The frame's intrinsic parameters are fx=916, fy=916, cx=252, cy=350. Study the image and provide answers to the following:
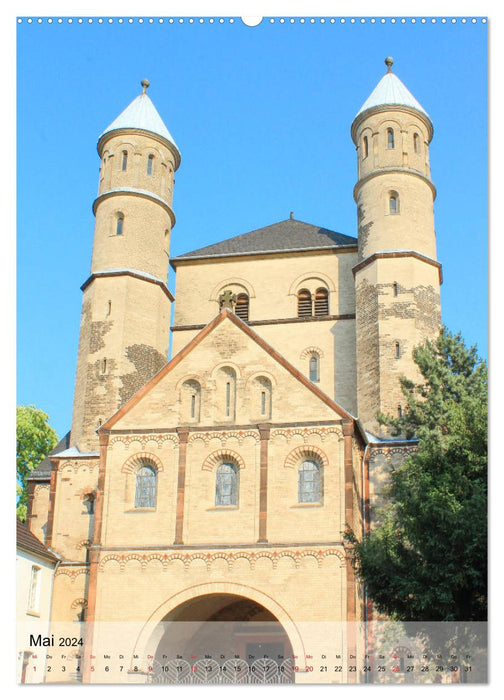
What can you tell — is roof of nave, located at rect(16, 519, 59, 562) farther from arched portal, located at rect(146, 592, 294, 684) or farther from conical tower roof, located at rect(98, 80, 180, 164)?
conical tower roof, located at rect(98, 80, 180, 164)

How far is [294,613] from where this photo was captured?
2589cm

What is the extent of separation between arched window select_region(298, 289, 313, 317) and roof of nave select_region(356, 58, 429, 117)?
7807mm

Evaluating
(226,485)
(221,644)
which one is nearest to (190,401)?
(226,485)

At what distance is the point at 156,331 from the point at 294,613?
46.1ft

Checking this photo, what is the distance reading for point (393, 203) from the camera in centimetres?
3641

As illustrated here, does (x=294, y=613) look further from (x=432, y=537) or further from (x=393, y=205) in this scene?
(x=393, y=205)

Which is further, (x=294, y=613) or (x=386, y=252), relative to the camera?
(x=386, y=252)

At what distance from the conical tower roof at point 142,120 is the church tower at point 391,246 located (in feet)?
26.8

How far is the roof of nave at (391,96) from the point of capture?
37719 millimetres

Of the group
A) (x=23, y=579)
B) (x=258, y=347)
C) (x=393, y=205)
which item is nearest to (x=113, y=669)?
(x=23, y=579)

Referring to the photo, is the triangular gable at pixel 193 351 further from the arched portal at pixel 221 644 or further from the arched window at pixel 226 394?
the arched portal at pixel 221 644

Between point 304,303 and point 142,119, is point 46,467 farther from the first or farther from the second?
point 142,119

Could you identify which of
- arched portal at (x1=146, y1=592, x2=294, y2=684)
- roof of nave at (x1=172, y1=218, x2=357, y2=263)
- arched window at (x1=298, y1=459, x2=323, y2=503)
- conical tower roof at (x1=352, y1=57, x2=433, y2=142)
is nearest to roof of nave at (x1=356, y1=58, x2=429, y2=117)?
conical tower roof at (x1=352, y1=57, x2=433, y2=142)
